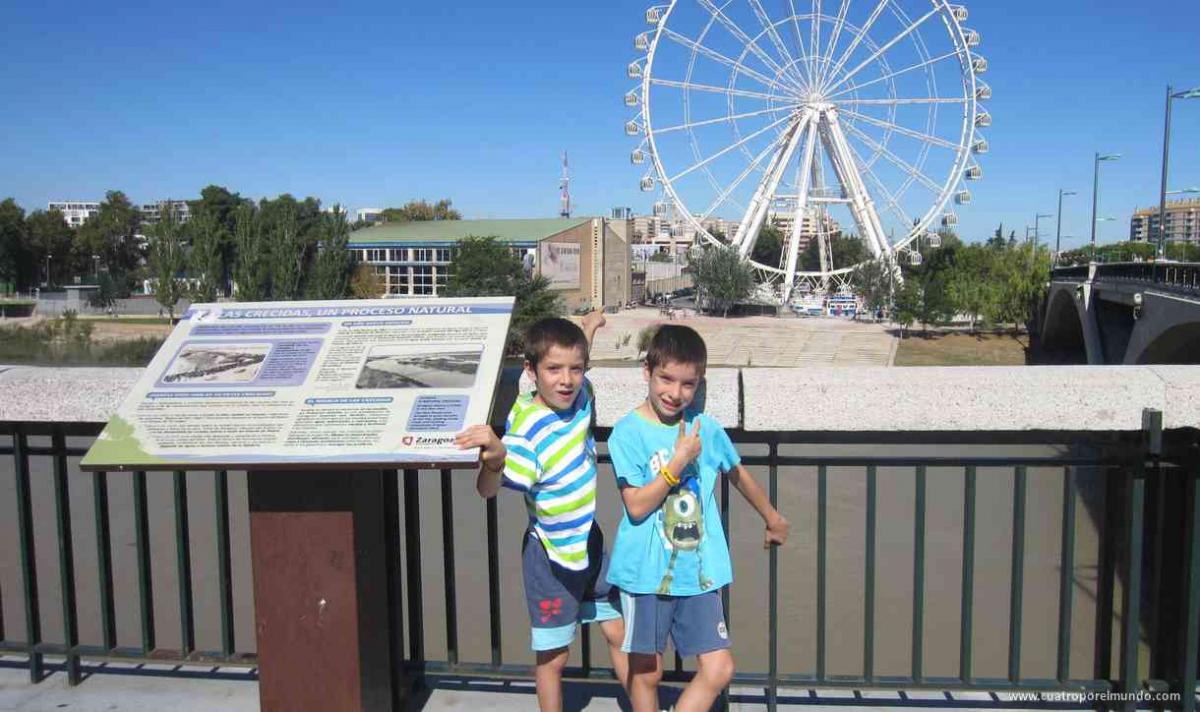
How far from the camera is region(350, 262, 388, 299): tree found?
66.1 m

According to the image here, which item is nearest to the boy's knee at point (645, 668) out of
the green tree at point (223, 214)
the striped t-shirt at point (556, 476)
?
the striped t-shirt at point (556, 476)

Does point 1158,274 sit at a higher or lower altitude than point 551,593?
higher

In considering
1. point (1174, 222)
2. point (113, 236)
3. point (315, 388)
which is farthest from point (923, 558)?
point (1174, 222)

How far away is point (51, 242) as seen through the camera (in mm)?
85125

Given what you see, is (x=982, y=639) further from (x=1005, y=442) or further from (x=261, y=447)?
(x=261, y=447)

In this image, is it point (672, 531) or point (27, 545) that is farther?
point (27, 545)

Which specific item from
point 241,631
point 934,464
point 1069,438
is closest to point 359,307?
point 934,464

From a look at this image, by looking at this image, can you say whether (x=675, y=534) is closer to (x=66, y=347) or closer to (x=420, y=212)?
(x=66, y=347)

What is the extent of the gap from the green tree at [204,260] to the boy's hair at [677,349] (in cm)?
6056

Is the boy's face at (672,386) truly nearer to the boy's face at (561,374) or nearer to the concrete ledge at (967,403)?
the boy's face at (561,374)

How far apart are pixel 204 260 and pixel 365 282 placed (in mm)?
10593

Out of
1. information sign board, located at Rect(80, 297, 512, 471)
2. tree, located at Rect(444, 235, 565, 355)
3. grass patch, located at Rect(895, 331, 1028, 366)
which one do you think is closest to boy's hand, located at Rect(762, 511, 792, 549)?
information sign board, located at Rect(80, 297, 512, 471)

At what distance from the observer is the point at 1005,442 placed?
3.20 m

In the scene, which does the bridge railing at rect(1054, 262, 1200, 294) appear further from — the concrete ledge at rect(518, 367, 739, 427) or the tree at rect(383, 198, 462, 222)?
the tree at rect(383, 198, 462, 222)
